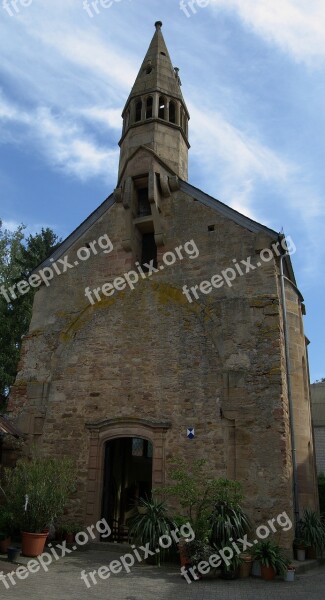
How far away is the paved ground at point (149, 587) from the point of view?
6.79m

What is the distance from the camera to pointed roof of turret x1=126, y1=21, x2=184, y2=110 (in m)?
16.4

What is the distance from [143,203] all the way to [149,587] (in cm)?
1079

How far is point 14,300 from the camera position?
2242cm

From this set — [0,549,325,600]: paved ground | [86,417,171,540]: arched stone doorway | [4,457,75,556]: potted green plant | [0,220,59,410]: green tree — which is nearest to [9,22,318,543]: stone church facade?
[86,417,171,540]: arched stone doorway

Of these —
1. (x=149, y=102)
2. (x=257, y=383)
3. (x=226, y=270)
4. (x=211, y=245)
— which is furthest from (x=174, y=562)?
(x=149, y=102)

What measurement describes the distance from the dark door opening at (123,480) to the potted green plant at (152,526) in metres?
2.20

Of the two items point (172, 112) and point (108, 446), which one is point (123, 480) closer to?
point (108, 446)

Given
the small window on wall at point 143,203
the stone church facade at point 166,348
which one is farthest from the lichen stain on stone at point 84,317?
the small window on wall at point 143,203

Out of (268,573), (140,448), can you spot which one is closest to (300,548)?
(268,573)

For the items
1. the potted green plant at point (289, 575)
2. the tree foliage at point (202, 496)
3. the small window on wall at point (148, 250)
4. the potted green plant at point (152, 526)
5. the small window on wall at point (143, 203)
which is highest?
the small window on wall at point (143, 203)

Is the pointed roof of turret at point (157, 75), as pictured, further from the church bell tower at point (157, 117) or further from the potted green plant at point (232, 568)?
the potted green plant at point (232, 568)

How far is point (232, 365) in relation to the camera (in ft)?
36.2

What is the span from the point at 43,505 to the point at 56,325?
5573 millimetres

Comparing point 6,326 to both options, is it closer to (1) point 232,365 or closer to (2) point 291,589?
(1) point 232,365
